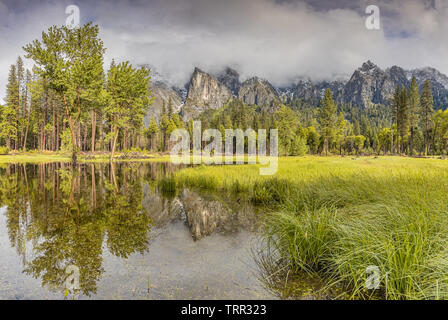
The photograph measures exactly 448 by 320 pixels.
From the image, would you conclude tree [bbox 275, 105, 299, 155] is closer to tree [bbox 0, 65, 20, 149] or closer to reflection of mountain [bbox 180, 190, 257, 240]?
reflection of mountain [bbox 180, 190, 257, 240]

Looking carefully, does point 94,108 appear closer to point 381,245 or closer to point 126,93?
Result: point 126,93

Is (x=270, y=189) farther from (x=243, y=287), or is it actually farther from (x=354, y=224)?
(x=243, y=287)

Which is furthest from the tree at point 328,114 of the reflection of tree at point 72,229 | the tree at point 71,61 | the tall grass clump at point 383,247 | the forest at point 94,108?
the tall grass clump at point 383,247

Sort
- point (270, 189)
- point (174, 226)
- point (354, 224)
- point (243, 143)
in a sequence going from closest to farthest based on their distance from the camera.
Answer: point (354, 224)
point (174, 226)
point (270, 189)
point (243, 143)

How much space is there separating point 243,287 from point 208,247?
1.90 metres

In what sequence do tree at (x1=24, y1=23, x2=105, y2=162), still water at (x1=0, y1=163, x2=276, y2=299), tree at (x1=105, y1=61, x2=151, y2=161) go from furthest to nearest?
tree at (x1=105, y1=61, x2=151, y2=161) < tree at (x1=24, y1=23, x2=105, y2=162) < still water at (x1=0, y1=163, x2=276, y2=299)

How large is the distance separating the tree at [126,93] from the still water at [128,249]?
25.5 m

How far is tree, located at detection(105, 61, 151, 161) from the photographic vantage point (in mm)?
32125

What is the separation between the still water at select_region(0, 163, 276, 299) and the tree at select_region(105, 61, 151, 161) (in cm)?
2554

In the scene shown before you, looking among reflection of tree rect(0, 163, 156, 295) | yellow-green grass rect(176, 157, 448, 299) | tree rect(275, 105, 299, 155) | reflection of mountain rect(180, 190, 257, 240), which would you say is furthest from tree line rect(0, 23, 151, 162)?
tree rect(275, 105, 299, 155)

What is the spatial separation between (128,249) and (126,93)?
106ft
